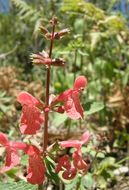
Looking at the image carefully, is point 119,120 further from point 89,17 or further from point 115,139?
point 89,17

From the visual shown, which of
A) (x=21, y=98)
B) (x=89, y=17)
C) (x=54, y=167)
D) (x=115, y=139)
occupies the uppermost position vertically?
(x=89, y=17)

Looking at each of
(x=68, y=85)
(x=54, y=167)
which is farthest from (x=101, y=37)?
(x=54, y=167)

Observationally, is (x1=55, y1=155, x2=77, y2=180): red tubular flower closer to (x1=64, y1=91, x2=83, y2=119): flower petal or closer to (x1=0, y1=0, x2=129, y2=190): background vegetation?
(x1=64, y1=91, x2=83, y2=119): flower petal

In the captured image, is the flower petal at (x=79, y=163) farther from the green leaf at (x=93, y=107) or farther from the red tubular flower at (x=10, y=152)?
the green leaf at (x=93, y=107)

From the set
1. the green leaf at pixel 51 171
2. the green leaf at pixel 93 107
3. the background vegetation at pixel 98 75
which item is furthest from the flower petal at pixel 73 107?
the background vegetation at pixel 98 75

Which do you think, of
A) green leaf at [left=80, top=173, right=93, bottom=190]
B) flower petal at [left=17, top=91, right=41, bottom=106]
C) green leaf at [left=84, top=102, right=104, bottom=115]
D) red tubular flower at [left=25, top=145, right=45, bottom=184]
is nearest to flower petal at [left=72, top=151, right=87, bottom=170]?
red tubular flower at [left=25, top=145, right=45, bottom=184]

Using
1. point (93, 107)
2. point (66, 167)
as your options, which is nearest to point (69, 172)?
point (66, 167)
